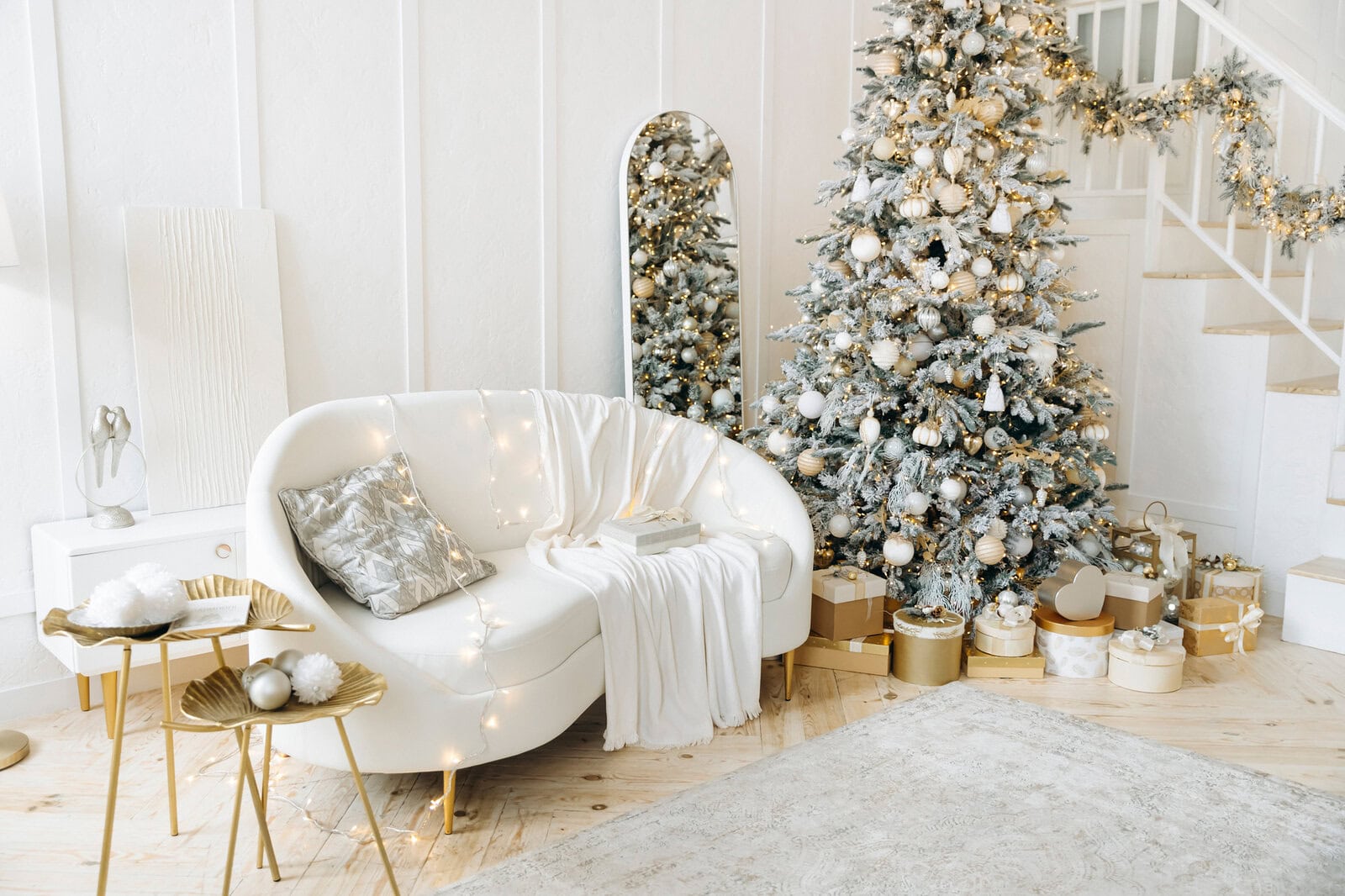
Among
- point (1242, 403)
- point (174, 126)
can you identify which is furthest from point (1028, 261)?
point (174, 126)

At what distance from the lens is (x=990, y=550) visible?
149 inches

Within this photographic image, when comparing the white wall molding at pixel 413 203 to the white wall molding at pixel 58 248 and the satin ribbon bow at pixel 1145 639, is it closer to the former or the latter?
the white wall molding at pixel 58 248

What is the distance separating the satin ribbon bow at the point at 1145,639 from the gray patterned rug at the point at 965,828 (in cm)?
51

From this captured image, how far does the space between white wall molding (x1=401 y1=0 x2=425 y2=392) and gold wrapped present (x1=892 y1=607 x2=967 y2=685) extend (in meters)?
1.89

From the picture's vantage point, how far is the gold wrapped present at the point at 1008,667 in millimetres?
3701

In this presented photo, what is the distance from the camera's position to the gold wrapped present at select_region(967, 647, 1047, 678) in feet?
12.1

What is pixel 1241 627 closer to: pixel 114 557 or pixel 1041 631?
pixel 1041 631

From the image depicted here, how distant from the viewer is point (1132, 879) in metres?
2.41

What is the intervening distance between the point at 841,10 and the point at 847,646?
302cm

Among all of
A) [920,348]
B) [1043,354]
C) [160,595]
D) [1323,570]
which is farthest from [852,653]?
[160,595]

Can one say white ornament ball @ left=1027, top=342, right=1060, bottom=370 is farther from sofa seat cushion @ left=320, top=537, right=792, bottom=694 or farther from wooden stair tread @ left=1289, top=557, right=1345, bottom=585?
sofa seat cushion @ left=320, top=537, right=792, bottom=694

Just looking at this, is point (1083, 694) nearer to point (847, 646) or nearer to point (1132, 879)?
point (847, 646)

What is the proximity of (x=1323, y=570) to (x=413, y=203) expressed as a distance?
3599mm

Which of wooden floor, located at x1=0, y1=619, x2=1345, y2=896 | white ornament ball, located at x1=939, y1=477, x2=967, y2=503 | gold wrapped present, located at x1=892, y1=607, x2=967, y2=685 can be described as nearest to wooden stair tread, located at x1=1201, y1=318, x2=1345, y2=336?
wooden floor, located at x1=0, y1=619, x2=1345, y2=896
